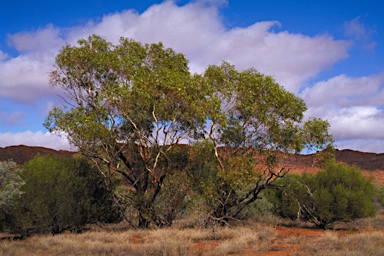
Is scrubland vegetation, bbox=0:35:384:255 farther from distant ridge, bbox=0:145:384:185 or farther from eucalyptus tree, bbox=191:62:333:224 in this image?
distant ridge, bbox=0:145:384:185

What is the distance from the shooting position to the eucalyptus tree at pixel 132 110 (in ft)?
67.8

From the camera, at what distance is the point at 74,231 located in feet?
76.6

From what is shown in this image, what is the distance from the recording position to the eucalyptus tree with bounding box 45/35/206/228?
20672mm

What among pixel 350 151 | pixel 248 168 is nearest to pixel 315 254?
pixel 248 168

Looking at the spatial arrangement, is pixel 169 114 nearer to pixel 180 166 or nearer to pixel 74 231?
pixel 180 166

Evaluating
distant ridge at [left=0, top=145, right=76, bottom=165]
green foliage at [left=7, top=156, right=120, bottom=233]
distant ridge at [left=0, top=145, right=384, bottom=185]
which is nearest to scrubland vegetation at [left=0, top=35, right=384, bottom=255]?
green foliage at [left=7, top=156, right=120, bottom=233]

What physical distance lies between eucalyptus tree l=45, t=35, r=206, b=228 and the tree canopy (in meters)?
0.05

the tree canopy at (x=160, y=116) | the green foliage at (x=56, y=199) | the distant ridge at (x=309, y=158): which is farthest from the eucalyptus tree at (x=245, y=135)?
the distant ridge at (x=309, y=158)

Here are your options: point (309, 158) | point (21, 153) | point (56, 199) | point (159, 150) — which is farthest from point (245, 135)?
point (21, 153)

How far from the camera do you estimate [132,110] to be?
70.3 feet

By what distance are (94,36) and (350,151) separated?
78.2 meters

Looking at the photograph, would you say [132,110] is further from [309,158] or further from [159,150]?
[309,158]

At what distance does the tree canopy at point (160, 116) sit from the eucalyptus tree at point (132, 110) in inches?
2.0

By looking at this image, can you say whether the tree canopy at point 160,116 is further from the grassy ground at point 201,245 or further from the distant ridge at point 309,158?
the distant ridge at point 309,158
